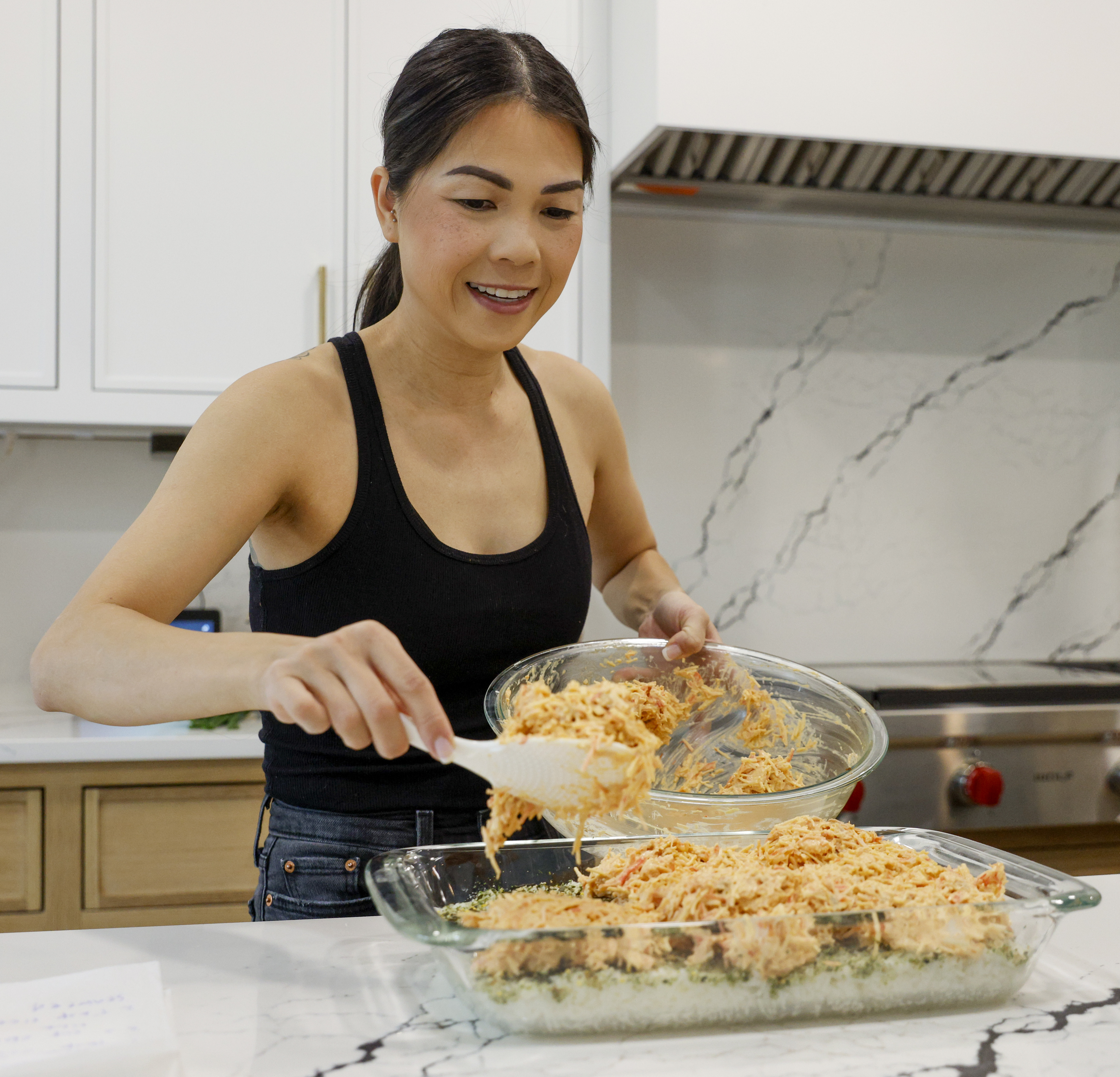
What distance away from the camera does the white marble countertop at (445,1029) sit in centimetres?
65

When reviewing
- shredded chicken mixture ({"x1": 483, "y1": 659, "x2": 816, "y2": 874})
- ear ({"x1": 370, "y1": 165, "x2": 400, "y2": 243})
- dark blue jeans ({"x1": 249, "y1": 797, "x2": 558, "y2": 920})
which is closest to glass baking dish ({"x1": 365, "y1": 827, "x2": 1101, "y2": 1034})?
shredded chicken mixture ({"x1": 483, "y1": 659, "x2": 816, "y2": 874})

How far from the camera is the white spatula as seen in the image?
725 mm

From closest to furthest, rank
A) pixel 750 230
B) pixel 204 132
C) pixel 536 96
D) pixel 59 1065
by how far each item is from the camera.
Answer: pixel 59 1065, pixel 536 96, pixel 204 132, pixel 750 230

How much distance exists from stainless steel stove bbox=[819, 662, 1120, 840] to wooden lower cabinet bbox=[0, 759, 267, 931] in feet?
3.57

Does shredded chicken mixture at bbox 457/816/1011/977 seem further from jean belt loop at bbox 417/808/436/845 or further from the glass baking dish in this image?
jean belt loop at bbox 417/808/436/845

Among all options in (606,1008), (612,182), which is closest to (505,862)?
(606,1008)

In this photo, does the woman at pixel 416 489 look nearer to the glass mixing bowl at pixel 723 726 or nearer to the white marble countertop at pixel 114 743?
the glass mixing bowl at pixel 723 726

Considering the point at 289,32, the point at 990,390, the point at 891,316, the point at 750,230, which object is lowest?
the point at 990,390

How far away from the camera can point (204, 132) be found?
78.9 inches

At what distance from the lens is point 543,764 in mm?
739

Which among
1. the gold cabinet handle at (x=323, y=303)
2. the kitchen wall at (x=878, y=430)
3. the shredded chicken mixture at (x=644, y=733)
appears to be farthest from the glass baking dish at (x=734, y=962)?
the kitchen wall at (x=878, y=430)

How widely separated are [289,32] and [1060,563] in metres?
2.06

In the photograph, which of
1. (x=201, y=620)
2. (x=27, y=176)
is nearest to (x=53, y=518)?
(x=201, y=620)

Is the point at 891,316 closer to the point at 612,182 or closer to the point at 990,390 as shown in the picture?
the point at 990,390
